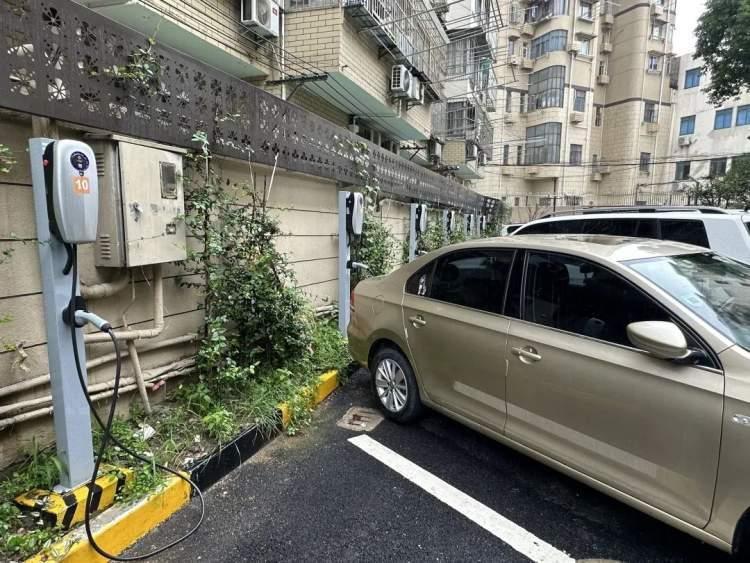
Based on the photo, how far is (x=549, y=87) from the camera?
121 ft

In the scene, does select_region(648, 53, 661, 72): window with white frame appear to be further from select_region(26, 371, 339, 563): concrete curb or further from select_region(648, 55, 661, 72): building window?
select_region(26, 371, 339, 563): concrete curb

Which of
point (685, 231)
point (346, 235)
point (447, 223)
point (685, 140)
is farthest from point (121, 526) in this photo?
point (685, 140)

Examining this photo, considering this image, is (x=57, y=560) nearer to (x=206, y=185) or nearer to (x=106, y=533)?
(x=106, y=533)

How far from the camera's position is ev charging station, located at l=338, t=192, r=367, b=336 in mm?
5121

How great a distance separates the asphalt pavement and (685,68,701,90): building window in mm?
46004

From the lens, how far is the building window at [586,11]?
118ft

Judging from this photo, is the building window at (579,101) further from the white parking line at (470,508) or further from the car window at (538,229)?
the white parking line at (470,508)

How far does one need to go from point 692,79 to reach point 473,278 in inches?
1830

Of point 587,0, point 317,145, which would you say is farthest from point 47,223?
point 587,0

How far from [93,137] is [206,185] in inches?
34.3

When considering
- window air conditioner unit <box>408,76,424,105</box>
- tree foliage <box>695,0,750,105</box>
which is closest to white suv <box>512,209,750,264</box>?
window air conditioner unit <box>408,76,424,105</box>

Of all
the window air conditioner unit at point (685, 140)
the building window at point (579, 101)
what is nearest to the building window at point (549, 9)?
the building window at point (579, 101)

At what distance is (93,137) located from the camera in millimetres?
2635

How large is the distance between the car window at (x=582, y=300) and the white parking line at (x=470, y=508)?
1109 millimetres
